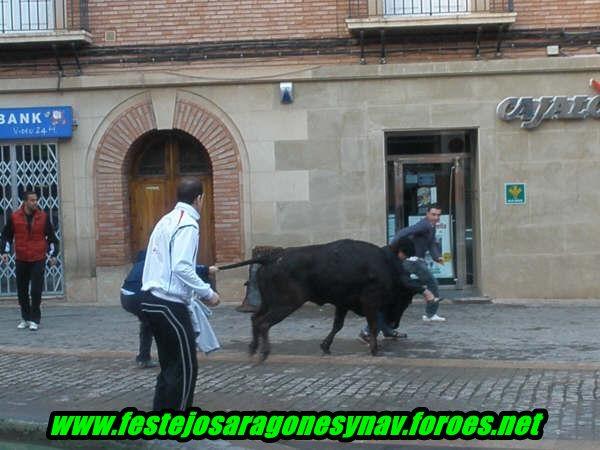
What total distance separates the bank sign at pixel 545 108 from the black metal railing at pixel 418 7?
1.45 m

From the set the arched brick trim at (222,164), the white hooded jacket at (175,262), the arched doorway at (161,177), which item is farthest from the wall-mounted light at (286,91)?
the white hooded jacket at (175,262)

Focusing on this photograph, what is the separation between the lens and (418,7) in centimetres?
1545

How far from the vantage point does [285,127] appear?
51.3 ft

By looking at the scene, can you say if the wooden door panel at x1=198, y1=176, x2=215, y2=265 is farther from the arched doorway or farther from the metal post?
the metal post

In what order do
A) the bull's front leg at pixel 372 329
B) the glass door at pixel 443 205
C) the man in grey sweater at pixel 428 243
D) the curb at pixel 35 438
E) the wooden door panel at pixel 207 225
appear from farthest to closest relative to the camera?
the wooden door panel at pixel 207 225 < the glass door at pixel 443 205 < the man in grey sweater at pixel 428 243 < the bull's front leg at pixel 372 329 < the curb at pixel 35 438

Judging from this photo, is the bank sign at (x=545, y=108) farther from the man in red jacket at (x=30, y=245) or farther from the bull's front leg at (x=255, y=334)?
the man in red jacket at (x=30, y=245)

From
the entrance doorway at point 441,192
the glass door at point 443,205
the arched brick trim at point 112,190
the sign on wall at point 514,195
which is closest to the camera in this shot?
the sign on wall at point 514,195

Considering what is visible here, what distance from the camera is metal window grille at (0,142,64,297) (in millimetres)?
15984

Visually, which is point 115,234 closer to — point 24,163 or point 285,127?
point 24,163

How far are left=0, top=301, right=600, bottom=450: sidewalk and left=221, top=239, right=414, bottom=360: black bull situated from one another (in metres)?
0.47

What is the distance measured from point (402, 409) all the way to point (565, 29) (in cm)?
883

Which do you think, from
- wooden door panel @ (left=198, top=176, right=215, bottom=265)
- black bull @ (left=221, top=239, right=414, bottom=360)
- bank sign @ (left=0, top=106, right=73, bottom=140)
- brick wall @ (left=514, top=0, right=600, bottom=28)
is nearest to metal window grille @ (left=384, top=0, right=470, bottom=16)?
brick wall @ (left=514, top=0, right=600, bottom=28)

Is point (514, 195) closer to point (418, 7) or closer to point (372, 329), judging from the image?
point (418, 7)

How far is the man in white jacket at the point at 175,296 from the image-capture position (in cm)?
682
